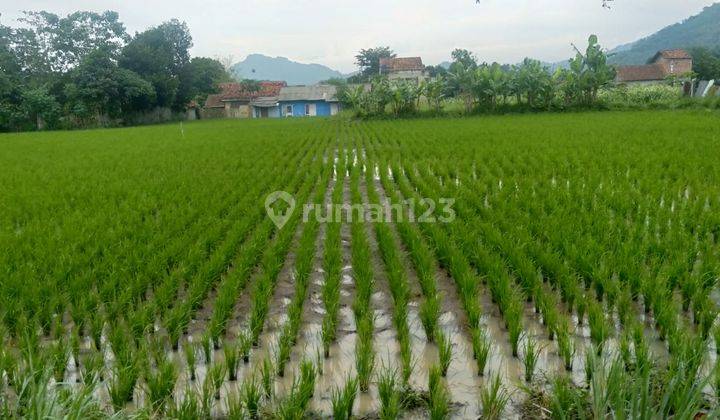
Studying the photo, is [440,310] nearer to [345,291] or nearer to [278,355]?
[345,291]

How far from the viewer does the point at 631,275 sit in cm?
315

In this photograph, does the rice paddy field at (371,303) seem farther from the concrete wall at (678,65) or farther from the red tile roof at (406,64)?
the concrete wall at (678,65)

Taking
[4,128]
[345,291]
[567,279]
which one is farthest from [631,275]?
[4,128]

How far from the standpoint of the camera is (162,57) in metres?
28.4

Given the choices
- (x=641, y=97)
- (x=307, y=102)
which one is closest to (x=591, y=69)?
(x=641, y=97)

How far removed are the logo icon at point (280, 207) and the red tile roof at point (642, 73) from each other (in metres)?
45.7

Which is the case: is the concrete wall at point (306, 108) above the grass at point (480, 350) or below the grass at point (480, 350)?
above

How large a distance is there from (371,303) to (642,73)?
49.8 m

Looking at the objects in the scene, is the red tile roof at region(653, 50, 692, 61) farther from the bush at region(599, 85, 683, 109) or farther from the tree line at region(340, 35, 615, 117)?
the tree line at region(340, 35, 615, 117)

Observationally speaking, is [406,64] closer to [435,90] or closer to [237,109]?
[237,109]

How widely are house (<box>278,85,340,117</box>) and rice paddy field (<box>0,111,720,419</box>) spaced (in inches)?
1361

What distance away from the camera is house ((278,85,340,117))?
40203 millimetres

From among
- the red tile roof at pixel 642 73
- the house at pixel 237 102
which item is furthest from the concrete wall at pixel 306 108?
the red tile roof at pixel 642 73

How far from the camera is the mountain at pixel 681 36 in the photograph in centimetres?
7955
